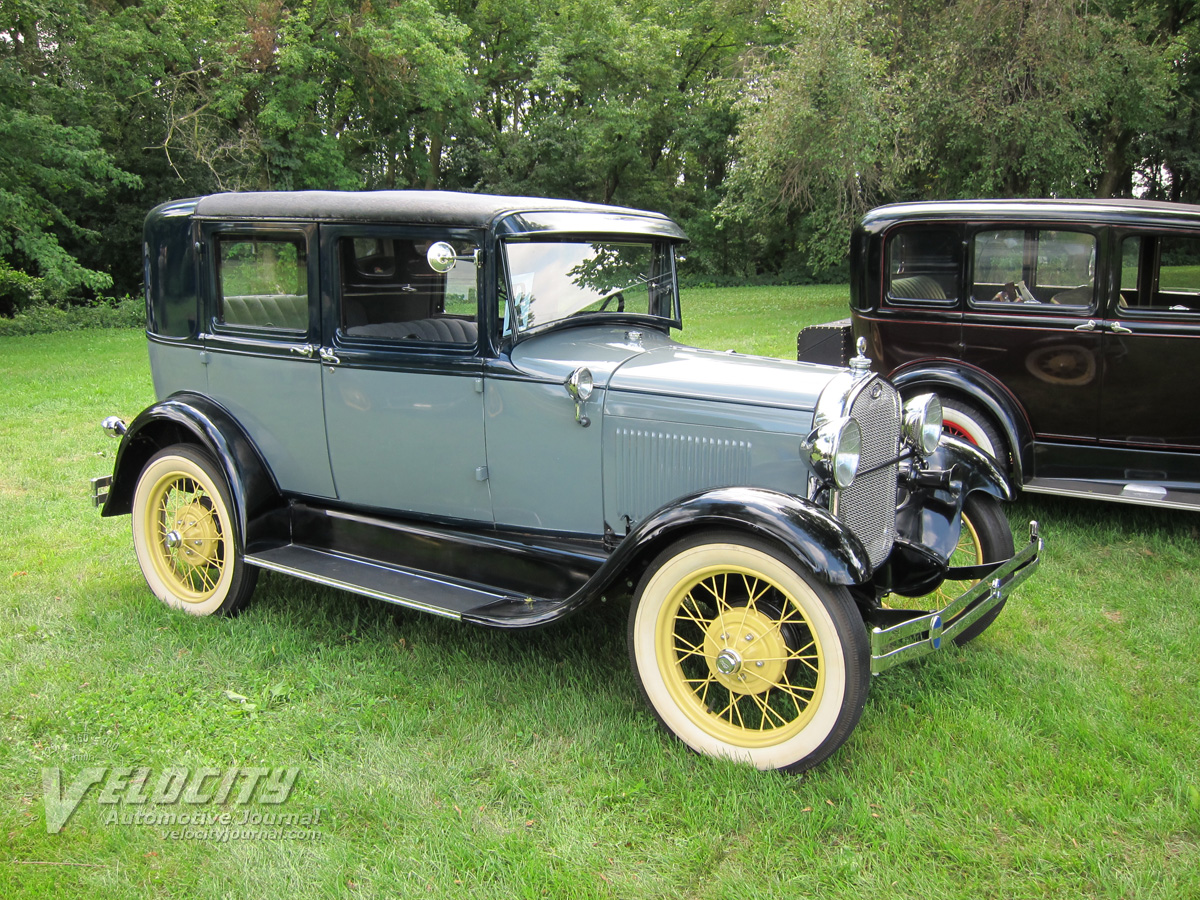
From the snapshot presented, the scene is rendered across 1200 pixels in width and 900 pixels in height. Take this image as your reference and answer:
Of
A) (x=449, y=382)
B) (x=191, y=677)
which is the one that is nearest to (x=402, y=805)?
(x=191, y=677)

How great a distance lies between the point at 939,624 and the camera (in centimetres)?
300

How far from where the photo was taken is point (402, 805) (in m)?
2.95

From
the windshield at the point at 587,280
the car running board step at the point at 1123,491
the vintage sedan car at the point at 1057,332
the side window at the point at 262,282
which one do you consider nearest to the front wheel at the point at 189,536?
the side window at the point at 262,282

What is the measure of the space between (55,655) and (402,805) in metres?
2.08

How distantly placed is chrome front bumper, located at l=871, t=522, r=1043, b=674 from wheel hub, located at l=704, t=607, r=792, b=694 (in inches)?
13.4

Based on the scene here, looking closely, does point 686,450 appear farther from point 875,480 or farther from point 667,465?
point 875,480

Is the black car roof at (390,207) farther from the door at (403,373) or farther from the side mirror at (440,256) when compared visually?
the side mirror at (440,256)

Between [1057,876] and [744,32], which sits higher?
[744,32]

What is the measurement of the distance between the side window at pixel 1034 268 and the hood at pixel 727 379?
2.70 metres

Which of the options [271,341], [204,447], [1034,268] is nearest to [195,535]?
[204,447]

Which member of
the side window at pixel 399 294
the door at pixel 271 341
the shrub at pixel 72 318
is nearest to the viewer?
the side window at pixel 399 294

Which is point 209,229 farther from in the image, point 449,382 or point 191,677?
point 191,677

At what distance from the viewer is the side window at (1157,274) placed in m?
5.31

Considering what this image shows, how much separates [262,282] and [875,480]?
3053 mm
